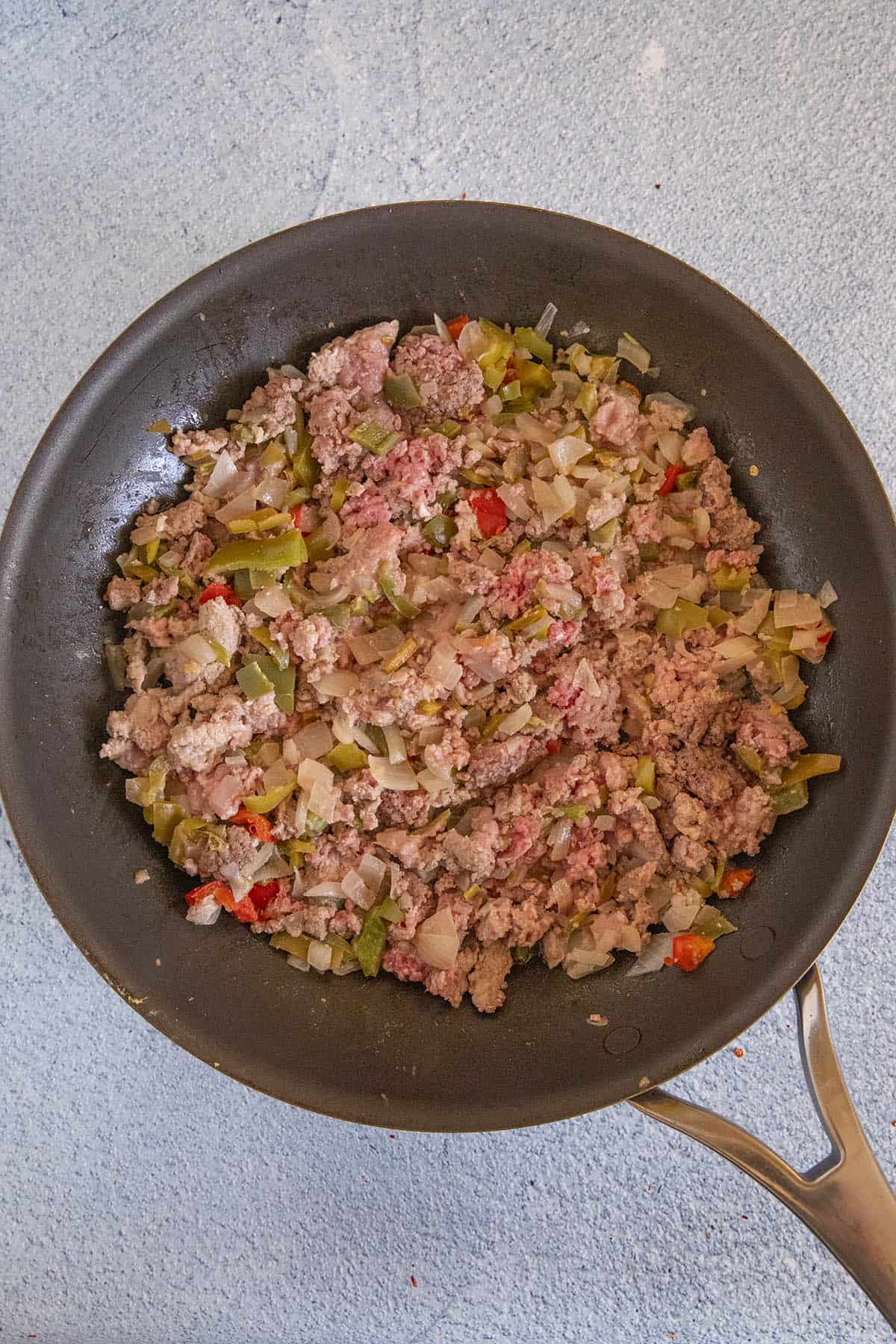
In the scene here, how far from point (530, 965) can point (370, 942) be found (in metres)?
0.27

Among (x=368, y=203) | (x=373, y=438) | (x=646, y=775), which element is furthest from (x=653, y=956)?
(x=368, y=203)

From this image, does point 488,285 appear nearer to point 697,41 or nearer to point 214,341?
point 214,341

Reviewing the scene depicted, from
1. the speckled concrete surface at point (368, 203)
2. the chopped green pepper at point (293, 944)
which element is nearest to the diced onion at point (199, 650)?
the chopped green pepper at point (293, 944)

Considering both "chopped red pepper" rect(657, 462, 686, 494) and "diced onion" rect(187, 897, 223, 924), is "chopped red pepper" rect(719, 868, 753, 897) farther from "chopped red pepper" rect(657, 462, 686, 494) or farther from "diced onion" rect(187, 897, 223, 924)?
"diced onion" rect(187, 897, 223, 924)

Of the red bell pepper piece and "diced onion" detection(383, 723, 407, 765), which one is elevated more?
"diced onion" detection(383, 723, 407, 765)

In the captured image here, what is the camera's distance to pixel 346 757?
4.90 ft

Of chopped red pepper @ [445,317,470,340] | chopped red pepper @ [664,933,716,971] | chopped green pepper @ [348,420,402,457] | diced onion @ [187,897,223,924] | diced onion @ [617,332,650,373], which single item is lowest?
diced onion @ [187,897,223,924]

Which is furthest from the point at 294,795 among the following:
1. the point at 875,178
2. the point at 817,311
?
the point at 875,178

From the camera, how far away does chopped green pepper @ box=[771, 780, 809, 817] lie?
1444mm

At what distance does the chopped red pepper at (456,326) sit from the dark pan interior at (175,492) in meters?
0.05

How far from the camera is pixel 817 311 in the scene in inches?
70.9

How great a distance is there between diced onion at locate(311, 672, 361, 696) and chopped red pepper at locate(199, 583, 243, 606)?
0.20 m

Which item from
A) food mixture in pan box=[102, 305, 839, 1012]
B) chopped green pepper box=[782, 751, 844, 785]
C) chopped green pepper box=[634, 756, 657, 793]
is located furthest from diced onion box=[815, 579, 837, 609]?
chopped green pepper box=[634, 756, 657, 793]

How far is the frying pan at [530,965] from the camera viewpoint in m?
1.37
